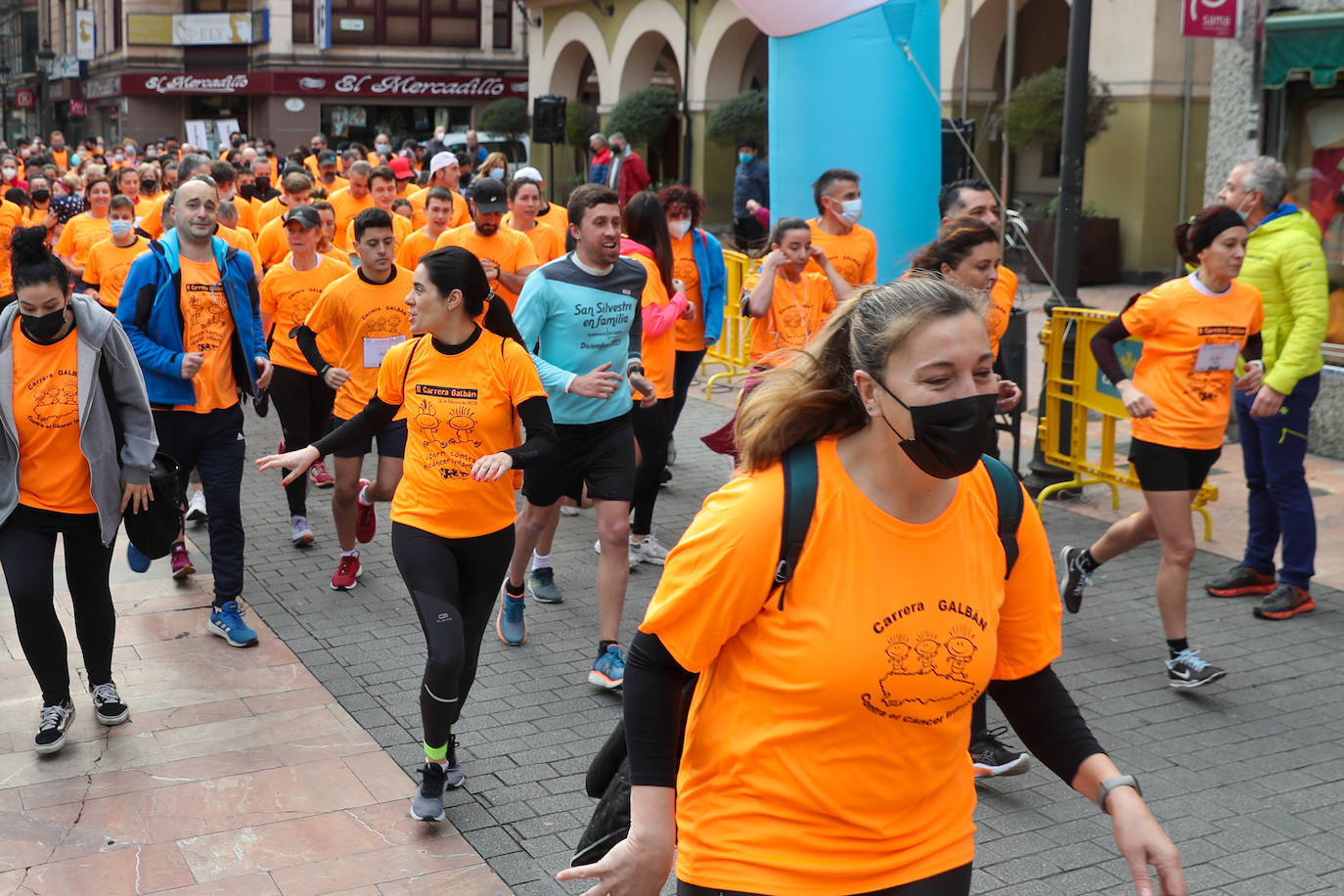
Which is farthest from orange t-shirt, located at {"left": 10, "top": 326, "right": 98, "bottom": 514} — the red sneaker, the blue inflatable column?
the blue inflatable column

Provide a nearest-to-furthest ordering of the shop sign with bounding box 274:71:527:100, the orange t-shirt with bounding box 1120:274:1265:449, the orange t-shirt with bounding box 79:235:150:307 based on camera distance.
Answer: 1. the orange t-shirt with bounding box 1120:274:1265:449
2. the orange t-shirt with bounding box 79:235:150:307
3. the shop sign with bounding box 274:71:527:100

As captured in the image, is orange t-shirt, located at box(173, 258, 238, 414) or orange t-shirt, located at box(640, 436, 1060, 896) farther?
orange t-shirt, located at box(173, 258, 238, 414)

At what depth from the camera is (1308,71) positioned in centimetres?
1052

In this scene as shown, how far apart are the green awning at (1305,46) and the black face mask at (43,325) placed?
→ 873cm

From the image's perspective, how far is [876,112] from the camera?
9148mm

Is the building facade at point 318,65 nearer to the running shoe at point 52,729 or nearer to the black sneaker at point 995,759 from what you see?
the running shoe at point 52,729

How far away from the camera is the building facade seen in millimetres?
48406

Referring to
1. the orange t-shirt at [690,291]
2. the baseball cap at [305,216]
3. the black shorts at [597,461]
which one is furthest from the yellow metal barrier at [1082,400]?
the baseball cap at [305,216]

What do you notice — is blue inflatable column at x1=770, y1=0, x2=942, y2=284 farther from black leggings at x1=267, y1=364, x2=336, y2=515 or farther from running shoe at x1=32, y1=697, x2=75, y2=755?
running shoe at x1=32, y1=697, x2=75, y2=755

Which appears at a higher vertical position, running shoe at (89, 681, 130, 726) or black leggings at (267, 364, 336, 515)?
black leggings at (267, 364, 336, 515)

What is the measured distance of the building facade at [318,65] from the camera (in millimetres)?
48406

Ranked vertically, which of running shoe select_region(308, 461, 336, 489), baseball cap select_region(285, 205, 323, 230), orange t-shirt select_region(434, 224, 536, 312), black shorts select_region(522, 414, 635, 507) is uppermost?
baseball cap select_region(285, 205, 323, 230)

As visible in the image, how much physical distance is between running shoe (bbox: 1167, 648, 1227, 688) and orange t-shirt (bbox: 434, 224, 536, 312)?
5.40 metres

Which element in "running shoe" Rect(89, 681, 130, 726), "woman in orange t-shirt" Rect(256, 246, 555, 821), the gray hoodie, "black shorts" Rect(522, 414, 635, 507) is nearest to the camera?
"woman in orange t-shirt" Rect(256, 246, 555, 821)
